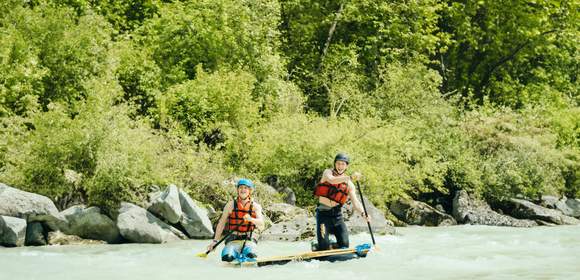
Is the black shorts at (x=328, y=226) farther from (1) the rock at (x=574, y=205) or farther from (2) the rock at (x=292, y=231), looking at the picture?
(1) the rock at (x=574, y=205)

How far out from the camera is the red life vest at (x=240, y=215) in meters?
10.0

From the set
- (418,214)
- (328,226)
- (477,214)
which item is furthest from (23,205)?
(477,214)

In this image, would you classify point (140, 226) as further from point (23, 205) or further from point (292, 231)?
point (292, 231)

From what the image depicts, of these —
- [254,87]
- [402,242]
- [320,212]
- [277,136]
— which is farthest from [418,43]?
[320,212]

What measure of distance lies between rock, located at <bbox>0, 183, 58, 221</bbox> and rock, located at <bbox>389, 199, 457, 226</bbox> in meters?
10.1

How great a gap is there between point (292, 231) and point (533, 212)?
353 inches

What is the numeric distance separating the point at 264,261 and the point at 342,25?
1933 cm

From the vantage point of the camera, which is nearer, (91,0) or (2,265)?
(2,265)

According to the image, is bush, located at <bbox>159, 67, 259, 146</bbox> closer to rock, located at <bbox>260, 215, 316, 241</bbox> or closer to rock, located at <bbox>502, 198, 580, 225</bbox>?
rock, located at <bbox>260, 215, 316, 241</bbox>

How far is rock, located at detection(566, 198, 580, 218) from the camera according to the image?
72.5 feet

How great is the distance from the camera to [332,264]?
1012 centimetres

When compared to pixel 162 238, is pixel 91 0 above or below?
above

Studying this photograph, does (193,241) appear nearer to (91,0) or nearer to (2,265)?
(2,265)

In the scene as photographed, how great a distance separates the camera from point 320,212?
1031 centimetres
